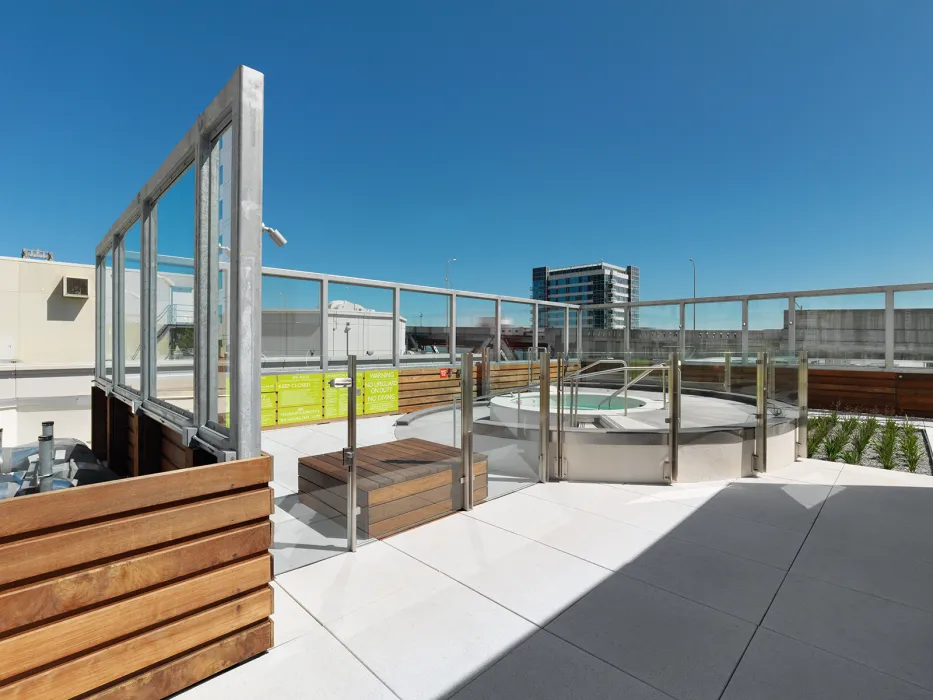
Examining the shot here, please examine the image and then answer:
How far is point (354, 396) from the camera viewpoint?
3035mm

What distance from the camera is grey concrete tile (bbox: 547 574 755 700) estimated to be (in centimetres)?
179

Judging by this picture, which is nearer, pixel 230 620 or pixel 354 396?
pixel 230 620

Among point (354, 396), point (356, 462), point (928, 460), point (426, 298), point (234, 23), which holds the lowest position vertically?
point (928, 460)

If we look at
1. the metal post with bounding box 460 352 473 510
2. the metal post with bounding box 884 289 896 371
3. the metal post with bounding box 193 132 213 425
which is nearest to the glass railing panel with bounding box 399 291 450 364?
the metal post with bounding box 460 352 473 510

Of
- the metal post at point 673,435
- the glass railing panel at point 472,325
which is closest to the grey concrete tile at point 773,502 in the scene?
the metal post at point 673,435

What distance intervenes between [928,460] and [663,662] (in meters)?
5.78

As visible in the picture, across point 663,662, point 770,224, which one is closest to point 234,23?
point 663,662

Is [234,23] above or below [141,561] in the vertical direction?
above

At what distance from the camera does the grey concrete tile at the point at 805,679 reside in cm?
170

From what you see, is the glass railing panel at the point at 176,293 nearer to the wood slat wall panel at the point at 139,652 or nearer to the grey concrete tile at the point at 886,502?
the wood slat wall panel at the point at 139,652

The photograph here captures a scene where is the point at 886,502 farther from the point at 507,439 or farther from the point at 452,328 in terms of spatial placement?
the point at 452,328

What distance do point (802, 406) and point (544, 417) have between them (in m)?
3.57

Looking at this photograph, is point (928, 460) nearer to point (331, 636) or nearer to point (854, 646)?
point (854, 646)

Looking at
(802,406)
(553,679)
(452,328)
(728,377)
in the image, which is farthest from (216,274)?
(452,328)
